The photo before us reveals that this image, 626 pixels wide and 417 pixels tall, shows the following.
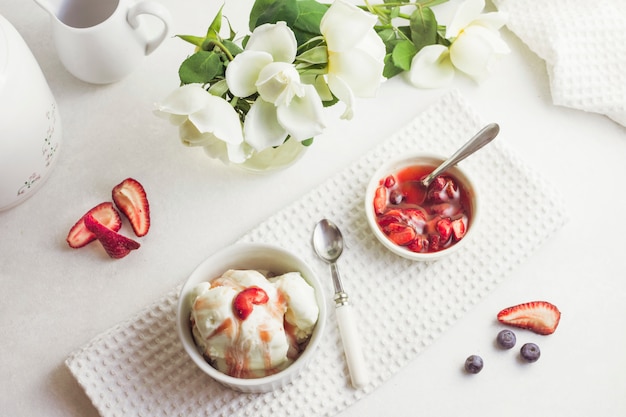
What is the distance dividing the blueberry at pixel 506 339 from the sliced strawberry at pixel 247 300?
0.35 metres

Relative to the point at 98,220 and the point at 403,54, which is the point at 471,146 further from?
the point at 98,220

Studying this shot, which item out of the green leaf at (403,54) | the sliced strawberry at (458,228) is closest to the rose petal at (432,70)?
the green leaf at (403,54)

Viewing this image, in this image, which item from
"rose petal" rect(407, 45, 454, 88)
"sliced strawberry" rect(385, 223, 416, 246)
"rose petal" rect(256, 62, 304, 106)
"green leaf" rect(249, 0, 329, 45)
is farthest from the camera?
"rose petal" rect(407, 45, 454, 88)

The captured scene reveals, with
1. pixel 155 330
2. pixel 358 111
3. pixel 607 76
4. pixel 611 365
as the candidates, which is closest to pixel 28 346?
pixel 155 330

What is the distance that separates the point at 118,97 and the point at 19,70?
25 centimetres

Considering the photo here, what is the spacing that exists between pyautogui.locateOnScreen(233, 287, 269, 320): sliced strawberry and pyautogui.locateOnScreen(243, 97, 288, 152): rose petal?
17 cm

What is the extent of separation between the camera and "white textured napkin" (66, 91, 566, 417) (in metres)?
0.91

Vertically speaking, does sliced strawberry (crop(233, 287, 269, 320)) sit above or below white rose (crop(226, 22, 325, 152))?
below

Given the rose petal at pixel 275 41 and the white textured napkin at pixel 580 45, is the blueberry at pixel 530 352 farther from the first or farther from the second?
the rose petal at pixel 275 41

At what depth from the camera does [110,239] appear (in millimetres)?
956

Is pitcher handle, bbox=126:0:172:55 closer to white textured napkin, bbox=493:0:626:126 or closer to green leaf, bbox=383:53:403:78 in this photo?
green leaf, bbox=383:53:403:78

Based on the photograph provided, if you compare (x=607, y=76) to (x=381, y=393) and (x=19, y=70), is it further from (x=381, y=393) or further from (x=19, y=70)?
(x=19, y=70)

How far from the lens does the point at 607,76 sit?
1.07m

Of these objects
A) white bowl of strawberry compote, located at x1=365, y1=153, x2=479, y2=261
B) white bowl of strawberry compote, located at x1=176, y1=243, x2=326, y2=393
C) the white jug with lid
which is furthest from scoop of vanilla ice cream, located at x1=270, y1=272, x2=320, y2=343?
the white jug with lid
